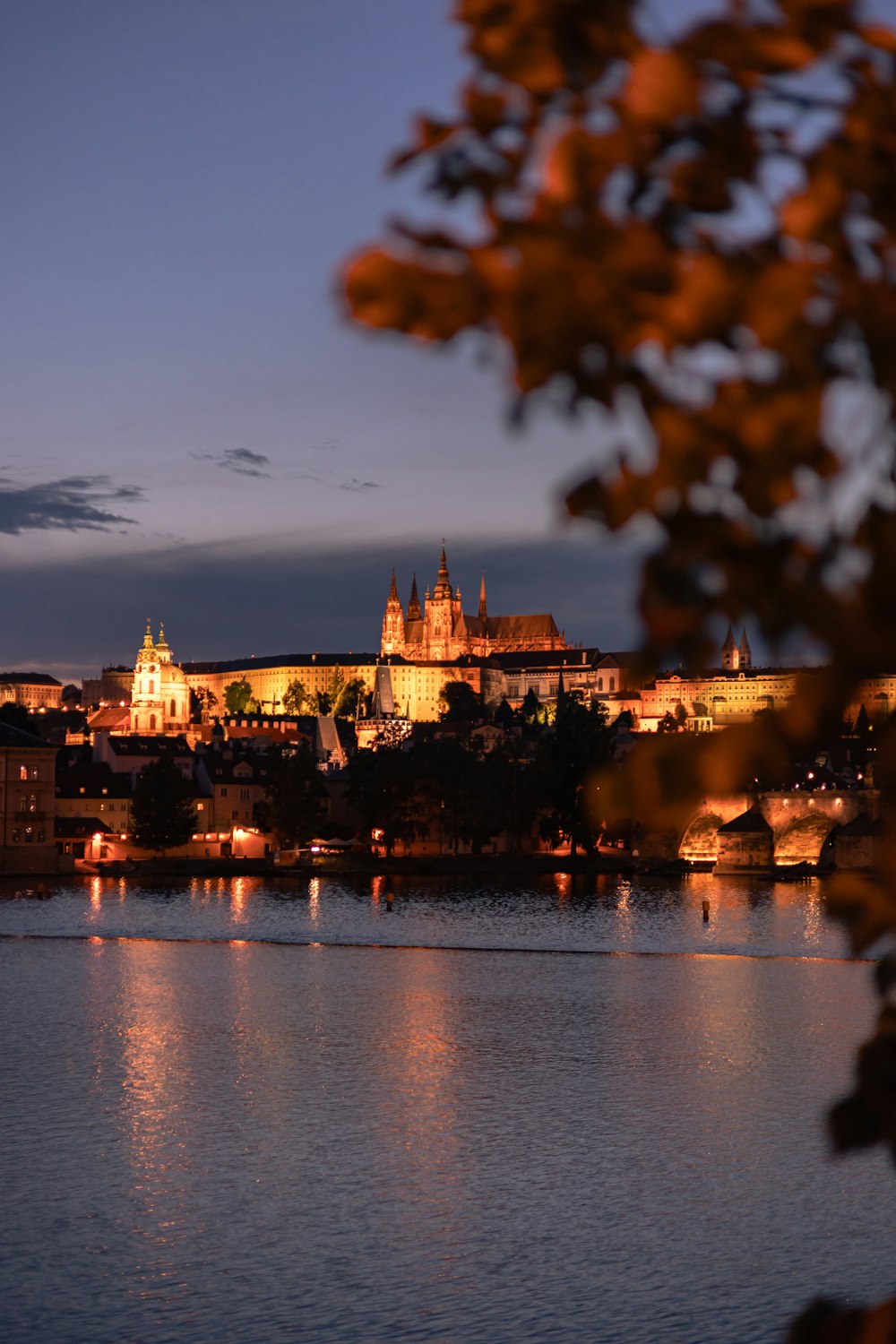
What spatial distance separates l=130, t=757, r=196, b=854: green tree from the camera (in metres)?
90.8

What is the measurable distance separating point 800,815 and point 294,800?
26943 millimetres

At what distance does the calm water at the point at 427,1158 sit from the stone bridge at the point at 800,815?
169 ft

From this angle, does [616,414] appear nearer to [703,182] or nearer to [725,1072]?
[703,182]

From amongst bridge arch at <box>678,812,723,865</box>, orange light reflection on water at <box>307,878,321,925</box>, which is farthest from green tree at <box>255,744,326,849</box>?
bridge arch at <box>678,812,723,865</box>

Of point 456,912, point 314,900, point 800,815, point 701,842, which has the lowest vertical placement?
point 456,912

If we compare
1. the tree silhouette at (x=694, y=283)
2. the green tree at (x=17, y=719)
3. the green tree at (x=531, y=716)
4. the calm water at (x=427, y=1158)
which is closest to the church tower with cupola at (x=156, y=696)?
the green tree at (x=17, y=719)

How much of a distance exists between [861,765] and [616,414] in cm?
11419

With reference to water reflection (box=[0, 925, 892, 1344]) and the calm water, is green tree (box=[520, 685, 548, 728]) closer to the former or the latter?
the calm water

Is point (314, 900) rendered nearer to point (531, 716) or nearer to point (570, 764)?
point (570, 764)

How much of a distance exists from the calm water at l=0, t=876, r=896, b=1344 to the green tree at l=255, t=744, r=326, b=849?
169ft

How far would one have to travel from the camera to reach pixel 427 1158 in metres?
19.8

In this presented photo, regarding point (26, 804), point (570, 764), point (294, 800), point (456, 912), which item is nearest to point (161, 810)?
point (294, 800)

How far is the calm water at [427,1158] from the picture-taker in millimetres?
14508

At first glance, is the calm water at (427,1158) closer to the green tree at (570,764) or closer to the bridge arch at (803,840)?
the green tree at (570,764)
